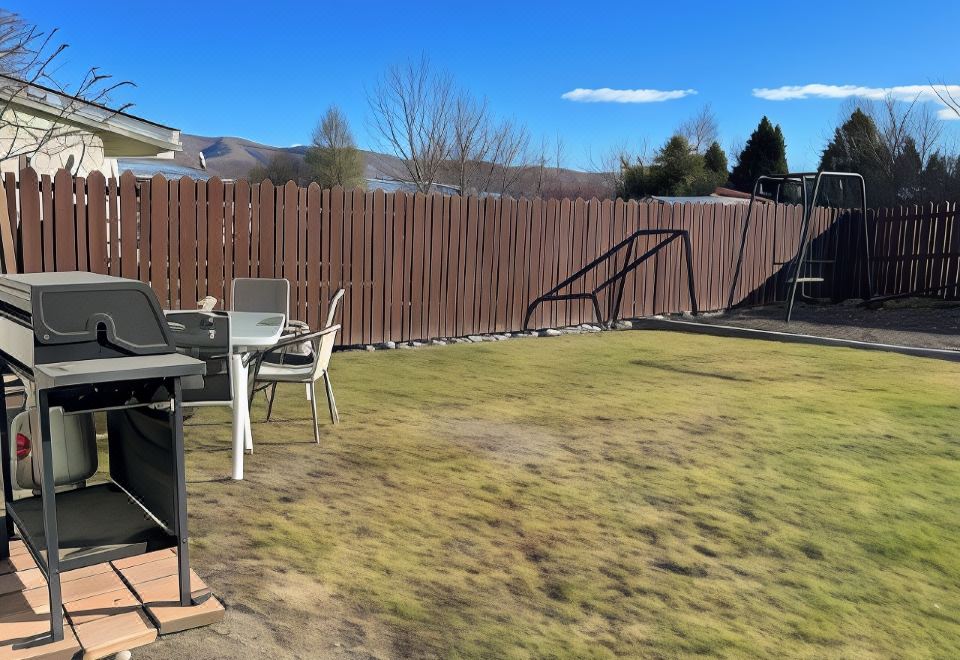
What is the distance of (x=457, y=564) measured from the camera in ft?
11.5

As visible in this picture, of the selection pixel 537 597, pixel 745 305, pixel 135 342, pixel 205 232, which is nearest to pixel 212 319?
pixel 135 342

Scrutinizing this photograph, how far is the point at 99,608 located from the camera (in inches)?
111

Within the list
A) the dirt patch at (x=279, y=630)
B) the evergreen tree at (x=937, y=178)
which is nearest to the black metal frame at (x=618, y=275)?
the dirt patch at (x=279, y=630)

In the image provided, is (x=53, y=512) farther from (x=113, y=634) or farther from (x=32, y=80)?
(x=32, y=80)

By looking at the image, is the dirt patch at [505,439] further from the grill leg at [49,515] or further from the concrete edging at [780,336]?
the concrete edging at [780,336]

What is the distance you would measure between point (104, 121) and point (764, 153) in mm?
34830

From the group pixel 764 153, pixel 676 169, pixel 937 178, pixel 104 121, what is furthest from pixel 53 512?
pixel 764 153

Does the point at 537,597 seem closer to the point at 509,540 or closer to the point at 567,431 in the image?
the point at 509,540

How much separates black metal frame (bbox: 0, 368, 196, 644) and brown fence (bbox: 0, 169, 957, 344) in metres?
4.89

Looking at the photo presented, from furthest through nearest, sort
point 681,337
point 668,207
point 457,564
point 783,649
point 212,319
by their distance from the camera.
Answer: point 668,207, point 681,337, point 212,319, point 457,564, point 783,649

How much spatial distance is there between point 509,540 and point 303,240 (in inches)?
242

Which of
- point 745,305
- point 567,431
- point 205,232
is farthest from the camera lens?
point 745,305

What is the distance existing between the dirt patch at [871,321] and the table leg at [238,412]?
350 inches

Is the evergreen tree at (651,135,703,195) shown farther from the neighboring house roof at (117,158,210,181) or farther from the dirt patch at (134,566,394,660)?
the dirt patch at (134,566,394,660)
